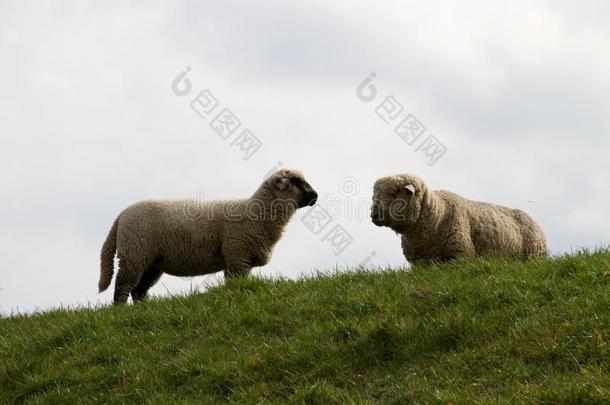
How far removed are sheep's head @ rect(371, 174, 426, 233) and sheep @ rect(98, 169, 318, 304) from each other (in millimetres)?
2182

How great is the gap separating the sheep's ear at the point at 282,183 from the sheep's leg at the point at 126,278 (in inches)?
91.4

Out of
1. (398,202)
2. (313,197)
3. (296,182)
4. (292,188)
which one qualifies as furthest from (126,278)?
(398,202)

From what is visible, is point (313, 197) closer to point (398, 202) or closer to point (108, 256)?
point (398, 202)

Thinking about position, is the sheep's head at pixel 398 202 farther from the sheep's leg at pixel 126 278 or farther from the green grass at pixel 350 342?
the sheep's leg at pixel 126 278

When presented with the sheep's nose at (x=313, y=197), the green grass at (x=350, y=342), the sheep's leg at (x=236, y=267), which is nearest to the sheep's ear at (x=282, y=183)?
the sheep's nose at (x=313, y=197)

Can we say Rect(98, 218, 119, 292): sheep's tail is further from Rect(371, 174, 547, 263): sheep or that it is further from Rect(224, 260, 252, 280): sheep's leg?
Rect(371, 174, 547, 263): sheep

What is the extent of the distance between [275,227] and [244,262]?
783 millimetres

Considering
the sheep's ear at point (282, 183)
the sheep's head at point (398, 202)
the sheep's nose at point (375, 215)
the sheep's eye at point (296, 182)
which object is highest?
the sheep's head at point (398, 202)

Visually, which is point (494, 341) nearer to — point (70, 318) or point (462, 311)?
point (462, 311)

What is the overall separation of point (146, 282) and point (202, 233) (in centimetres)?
141

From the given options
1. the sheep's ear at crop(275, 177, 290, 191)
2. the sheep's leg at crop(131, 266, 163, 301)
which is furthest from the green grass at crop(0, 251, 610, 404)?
the sheep's ear at crop(275, 177, 290, 191)

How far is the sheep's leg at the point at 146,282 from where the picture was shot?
535 inches

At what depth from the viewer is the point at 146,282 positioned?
13.7 meters

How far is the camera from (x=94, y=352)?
958cm
